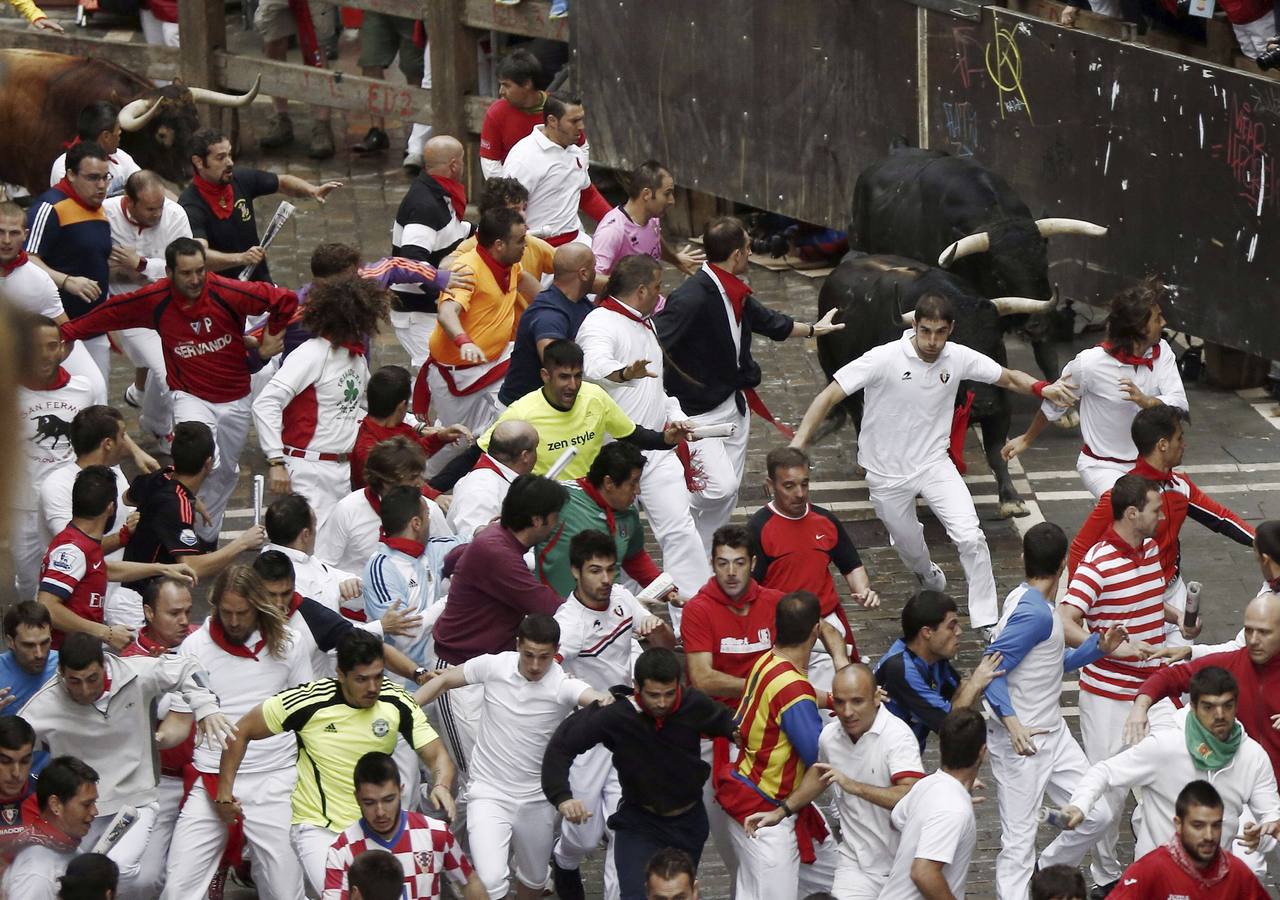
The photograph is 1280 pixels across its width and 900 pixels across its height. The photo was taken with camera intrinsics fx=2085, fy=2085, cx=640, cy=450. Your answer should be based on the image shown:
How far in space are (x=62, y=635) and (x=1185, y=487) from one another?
5190 millimetres

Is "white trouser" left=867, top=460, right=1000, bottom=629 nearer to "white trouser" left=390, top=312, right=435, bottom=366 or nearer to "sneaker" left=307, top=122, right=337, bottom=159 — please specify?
"white trouser" left=390, top=312, right=435, bottom=366

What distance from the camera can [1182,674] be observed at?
27.1ft

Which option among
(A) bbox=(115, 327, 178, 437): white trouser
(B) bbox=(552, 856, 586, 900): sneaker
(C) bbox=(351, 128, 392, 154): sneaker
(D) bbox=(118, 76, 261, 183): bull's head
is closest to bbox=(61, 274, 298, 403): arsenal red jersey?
(A) bbox=(115, 327, 178, 437): white trouser

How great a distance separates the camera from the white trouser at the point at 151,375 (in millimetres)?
12219

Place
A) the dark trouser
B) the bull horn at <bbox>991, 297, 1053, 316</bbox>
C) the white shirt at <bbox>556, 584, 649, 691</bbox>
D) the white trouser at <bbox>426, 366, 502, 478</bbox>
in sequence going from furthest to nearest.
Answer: the bull horn at <bbox>991, 297, 1053, 316</bbox> < the white trouser at <bbox>426, 366, 502, 478</bbox> < the white shirt at <bbox>556, 584, 649, 691</bbox> < the dark trouser

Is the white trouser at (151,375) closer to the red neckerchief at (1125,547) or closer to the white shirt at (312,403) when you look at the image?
the white shirt at (312,403)

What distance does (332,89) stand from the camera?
18688 millimetres

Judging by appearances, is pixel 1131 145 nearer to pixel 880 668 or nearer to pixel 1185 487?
pixel 1185 487

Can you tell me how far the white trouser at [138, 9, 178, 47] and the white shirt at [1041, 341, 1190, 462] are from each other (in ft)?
38.5

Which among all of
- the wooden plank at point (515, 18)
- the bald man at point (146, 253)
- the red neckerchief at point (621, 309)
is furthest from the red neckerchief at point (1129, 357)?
the wooden plank at point (515, 18)

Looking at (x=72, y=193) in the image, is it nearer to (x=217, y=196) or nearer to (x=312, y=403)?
(x=217, y=196)

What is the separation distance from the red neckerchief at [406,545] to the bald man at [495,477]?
1.82 feet

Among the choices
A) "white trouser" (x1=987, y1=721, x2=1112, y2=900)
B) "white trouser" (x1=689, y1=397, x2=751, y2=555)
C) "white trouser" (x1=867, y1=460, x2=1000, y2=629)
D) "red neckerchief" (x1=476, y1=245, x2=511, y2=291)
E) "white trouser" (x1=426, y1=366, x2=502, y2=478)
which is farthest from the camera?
"white trouser" (x1=426, y1=366, x2=502, y2=478)

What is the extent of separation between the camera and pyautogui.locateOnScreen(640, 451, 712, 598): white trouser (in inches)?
419
